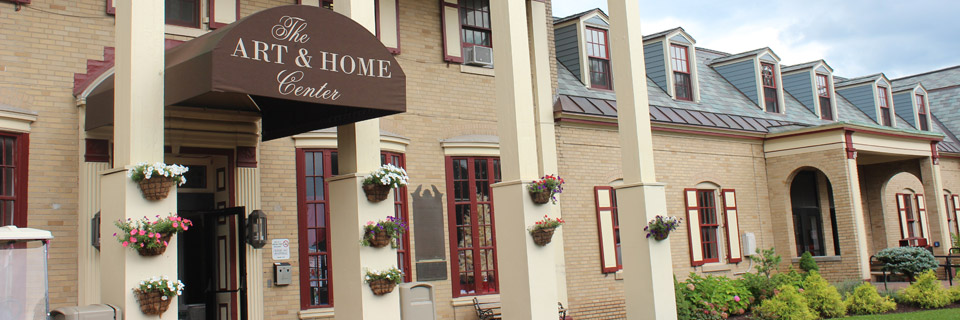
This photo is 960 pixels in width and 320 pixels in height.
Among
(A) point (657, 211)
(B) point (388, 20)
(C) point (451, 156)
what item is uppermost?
(B) point (388, 20)

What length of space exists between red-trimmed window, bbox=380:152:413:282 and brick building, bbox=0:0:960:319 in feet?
0.11

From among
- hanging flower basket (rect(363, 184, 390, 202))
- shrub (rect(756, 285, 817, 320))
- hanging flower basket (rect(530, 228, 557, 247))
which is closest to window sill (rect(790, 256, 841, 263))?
shrub (rect(756, 285, 817, 320))

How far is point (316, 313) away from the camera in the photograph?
12031 millimetres

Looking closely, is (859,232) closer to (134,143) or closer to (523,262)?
(523,262)

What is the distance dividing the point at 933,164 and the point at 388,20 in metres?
17.7

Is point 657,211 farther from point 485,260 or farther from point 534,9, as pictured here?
point 534,9

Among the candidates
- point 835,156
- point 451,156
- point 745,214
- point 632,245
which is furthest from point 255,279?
point 835,156

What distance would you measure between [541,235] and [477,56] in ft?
17.2

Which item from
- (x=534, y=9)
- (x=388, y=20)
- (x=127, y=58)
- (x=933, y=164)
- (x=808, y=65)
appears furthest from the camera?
(x=808, y=65)

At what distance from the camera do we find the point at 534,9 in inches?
606

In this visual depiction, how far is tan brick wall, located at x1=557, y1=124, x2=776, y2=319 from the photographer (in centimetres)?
1570

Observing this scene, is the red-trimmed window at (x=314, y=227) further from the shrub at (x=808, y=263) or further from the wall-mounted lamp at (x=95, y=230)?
the shrub at (x=808, y=263)

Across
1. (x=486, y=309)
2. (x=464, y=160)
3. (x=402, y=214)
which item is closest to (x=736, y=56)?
(x=464, y=160)

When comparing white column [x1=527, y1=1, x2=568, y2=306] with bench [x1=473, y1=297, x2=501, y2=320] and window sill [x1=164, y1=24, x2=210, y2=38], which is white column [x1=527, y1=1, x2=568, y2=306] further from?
window sill [x1=164, y1=24, x2=210, y2=38]
